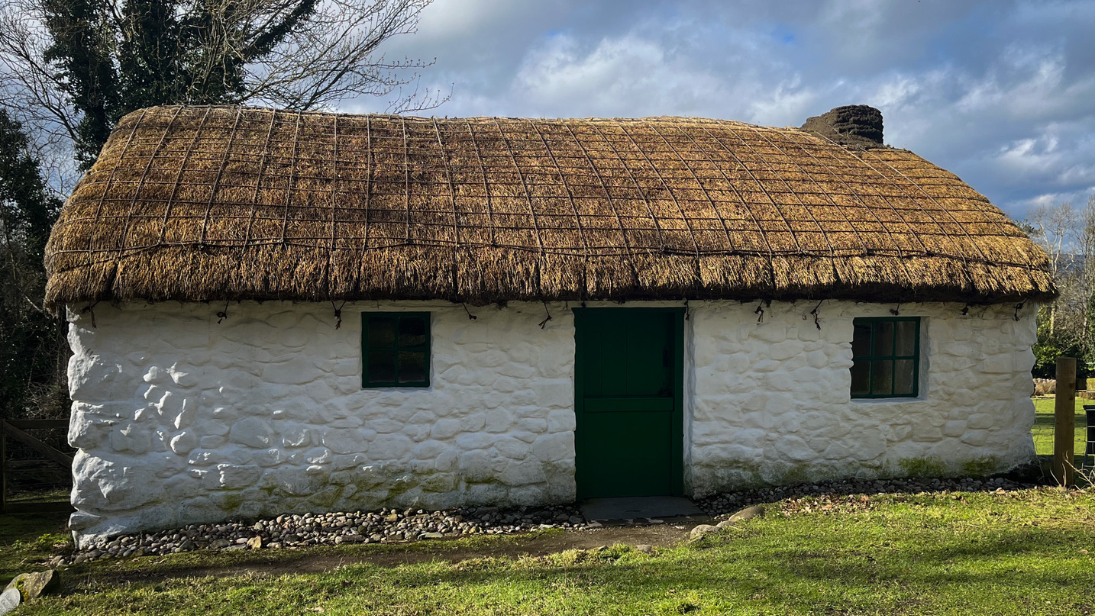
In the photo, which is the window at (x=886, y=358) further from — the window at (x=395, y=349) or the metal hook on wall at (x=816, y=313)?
the window at (x=395, y=349)

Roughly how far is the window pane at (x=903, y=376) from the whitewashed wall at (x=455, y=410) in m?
0.13

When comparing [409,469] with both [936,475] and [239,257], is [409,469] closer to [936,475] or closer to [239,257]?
[239,257]

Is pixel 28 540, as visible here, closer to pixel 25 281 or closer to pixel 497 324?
pixel 497 324

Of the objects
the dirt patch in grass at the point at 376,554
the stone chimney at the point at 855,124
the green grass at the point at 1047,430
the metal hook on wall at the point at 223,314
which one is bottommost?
the green grass at the point at 1047,430

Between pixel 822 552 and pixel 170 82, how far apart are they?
430 inches

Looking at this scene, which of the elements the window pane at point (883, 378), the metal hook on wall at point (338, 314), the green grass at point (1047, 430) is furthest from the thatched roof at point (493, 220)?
the green grass at point (1047, 430)

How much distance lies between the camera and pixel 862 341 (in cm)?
718

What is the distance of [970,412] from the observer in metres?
7.21

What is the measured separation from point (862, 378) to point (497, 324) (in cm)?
370

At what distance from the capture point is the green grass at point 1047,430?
10.1 meters

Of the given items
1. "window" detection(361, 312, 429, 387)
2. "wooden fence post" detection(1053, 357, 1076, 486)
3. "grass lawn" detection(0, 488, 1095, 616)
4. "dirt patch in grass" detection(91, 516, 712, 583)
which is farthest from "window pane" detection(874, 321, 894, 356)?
"window" detection(361, 312, 429, 387)

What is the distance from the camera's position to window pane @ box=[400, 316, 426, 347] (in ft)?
21.1

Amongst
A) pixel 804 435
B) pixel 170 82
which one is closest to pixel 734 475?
pixel 804 435

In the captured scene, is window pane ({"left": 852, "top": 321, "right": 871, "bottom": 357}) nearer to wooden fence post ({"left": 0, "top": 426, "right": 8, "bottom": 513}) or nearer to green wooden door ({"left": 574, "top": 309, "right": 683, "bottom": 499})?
green wooden door ({"left": 574, "top": 309, "right": 683, "bottom": 499})
